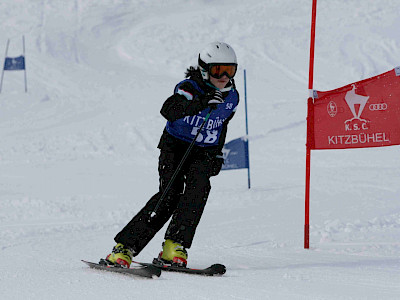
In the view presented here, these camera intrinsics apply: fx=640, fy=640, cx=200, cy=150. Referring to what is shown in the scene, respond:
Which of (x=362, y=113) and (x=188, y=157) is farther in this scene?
(x=362, y=113)

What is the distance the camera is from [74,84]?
69.3 ft

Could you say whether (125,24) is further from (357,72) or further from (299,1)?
(357,72)

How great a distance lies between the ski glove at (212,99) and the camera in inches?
150

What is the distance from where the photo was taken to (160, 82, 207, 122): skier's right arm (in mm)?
3809

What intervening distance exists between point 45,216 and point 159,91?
12193mm

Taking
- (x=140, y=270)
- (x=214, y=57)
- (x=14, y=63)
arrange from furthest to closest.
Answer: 1. (x=14, y=63)
2. (x=214, y=57)
3. (x=140, y=270)

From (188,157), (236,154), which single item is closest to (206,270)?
(188,157)

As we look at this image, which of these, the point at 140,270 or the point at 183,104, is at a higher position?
the point at 183,104

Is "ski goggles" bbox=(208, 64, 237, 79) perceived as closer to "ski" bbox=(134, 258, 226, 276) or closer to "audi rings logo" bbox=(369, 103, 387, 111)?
"ski" bbox=(134, 258, 226, 276)

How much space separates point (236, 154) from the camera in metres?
9.70

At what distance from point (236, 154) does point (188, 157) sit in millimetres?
5606

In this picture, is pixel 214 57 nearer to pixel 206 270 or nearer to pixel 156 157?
pixel 206 270

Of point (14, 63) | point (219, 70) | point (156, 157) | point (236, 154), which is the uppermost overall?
point (14, 63)

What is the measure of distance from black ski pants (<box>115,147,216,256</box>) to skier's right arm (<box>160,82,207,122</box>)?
354 mm
